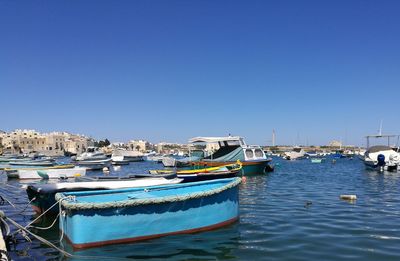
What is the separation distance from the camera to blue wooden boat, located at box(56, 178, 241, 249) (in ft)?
29.7

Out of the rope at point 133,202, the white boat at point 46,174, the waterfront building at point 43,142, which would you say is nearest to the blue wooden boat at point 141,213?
the rope at point 133,202

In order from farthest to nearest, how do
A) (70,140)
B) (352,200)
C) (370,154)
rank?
(70,140) < (370,154) < (352,200)

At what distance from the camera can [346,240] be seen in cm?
1046

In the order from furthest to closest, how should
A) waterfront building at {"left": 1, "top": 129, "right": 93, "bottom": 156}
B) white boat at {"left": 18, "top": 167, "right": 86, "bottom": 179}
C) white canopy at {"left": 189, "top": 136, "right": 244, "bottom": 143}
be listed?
waterfront building at {"left": 1, "top": 129, "right": 93, "bottom": 156}
white canopy at {"left": 189, "top": 136, "right": 244, "bottom": 143}
white boat at {"left": 18, "top": 167, "right": 86, "bottom": 179}

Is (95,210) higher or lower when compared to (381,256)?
higher

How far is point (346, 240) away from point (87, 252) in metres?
7.06

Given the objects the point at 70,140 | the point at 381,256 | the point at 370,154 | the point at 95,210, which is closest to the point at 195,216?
the point at 95,210

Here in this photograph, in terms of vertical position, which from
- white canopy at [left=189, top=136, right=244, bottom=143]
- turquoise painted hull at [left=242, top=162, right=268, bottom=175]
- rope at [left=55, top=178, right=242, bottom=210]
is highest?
white canopy at [left=189, top=136, right=244, bottom=143]

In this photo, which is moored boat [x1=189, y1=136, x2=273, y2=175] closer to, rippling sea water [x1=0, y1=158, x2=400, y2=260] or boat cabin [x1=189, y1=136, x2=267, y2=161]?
boat cabin [x1=189, y1=136, x2=267, y2=161]

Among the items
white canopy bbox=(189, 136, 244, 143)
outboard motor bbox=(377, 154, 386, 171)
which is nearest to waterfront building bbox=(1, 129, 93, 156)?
white canopy bbox=(189, 136, 244, 143)

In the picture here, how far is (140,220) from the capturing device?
383 inches

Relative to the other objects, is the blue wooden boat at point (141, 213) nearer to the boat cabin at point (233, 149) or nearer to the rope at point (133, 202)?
the rope at point (133, 202)

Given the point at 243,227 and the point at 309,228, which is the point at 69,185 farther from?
the point at 309,228

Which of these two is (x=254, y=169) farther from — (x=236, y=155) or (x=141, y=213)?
(x=141, y=213)
